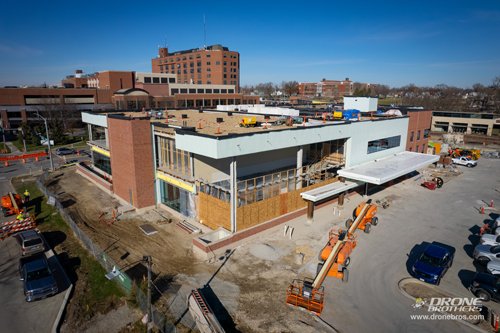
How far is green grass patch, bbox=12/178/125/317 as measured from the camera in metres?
17.0

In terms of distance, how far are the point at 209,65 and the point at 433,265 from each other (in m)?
126

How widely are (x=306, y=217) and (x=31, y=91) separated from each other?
8499 cm

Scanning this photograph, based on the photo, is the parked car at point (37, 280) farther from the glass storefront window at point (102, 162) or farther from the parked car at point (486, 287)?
the parked car at point (486, 287)

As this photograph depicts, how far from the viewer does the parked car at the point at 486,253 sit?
20.7 metres

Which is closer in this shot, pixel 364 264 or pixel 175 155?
pixel 364 264

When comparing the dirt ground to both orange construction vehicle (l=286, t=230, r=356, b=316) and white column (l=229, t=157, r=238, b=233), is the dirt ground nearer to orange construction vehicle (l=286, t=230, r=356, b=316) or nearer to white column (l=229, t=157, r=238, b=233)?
orange construction vehicle (l=286, t=230, r=356, b=316)

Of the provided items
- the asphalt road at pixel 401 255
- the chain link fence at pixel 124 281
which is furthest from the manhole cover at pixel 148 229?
the asphalt road at pixel 401 255

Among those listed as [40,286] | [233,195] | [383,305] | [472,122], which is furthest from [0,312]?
[472,122]

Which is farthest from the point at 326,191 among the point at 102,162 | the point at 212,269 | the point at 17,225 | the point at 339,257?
the point at 102,162

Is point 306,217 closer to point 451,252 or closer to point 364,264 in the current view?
point 364,264

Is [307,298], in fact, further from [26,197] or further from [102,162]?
[102,162]

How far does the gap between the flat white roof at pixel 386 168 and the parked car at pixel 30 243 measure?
80.8 ft

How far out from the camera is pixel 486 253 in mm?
20922

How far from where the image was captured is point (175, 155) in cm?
2773
